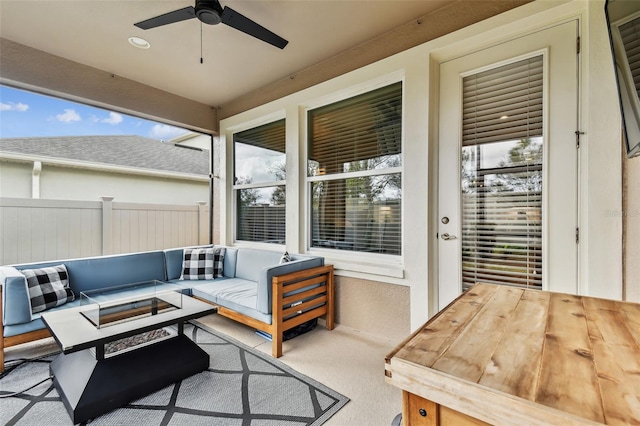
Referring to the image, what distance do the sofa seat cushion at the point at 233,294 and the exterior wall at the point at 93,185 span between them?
7.02ft

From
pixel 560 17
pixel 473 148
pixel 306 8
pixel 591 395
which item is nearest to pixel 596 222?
pixel 473 148

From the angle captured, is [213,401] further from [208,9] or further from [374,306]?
[208,9]

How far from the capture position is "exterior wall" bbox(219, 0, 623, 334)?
1.71m

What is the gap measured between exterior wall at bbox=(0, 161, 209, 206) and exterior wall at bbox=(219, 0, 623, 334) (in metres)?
2.38

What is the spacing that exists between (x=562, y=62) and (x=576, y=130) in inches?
19.0

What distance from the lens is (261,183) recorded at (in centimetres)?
395

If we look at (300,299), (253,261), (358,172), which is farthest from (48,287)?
(358,172)

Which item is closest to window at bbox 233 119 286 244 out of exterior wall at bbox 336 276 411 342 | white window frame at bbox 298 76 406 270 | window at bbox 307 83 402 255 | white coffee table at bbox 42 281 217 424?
white window frame at bbox 298 76 406 270

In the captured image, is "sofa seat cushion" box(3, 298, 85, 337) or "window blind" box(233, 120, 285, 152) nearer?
"sofa seat cushion" box(3, 298, 85, 337)

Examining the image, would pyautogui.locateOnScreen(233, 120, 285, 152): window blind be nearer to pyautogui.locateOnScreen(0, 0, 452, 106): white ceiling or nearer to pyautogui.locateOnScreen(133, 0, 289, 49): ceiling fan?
pyautogui.locateOnScreen(0, 0, 452, 106): white ceiling

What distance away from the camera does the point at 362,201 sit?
9.68ft

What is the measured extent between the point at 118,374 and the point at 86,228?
2.56 m

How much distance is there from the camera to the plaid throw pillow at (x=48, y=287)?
2375 millimetres

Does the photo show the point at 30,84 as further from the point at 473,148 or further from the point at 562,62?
the point at 562,62
